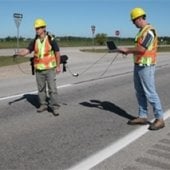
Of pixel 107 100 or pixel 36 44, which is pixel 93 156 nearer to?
pixel 36 44

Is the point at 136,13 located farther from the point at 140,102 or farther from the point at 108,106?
the point at 108,106

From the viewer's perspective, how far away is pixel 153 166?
6.09m

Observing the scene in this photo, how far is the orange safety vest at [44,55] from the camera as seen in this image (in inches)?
381

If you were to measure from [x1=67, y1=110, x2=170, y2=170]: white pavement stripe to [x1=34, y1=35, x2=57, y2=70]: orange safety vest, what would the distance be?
2427 mm

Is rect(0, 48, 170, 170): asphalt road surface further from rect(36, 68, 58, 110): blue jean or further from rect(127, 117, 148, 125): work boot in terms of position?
rect(36, 68, 58, 110): blue jean

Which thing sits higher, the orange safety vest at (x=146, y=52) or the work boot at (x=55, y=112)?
the orange safety vest at (x=146, y=52)

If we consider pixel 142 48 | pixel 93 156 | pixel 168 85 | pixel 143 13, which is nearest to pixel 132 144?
pixel 93 156

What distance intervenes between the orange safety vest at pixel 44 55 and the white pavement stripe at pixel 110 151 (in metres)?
2.43

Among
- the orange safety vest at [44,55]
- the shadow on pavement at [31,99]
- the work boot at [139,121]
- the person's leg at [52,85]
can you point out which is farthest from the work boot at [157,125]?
the shadow on pavement at [31,99]

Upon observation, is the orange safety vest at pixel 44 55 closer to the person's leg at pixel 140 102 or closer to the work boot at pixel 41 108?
the work boot at pixel 41 108

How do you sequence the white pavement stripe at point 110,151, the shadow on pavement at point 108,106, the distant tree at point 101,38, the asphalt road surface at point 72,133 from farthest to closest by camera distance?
the distant tree at point 101,38
the shadow on pavement at point 108,106
the asphalt road surface at point 72,133
the white pavement stripe at point 110,151

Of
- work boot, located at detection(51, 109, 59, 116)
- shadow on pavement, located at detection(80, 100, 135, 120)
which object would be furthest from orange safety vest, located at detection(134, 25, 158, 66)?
work boot, located at detection(51, 109, 59, 116)

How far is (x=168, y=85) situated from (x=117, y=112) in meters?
6.66

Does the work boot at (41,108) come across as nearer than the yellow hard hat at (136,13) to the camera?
Result: No
